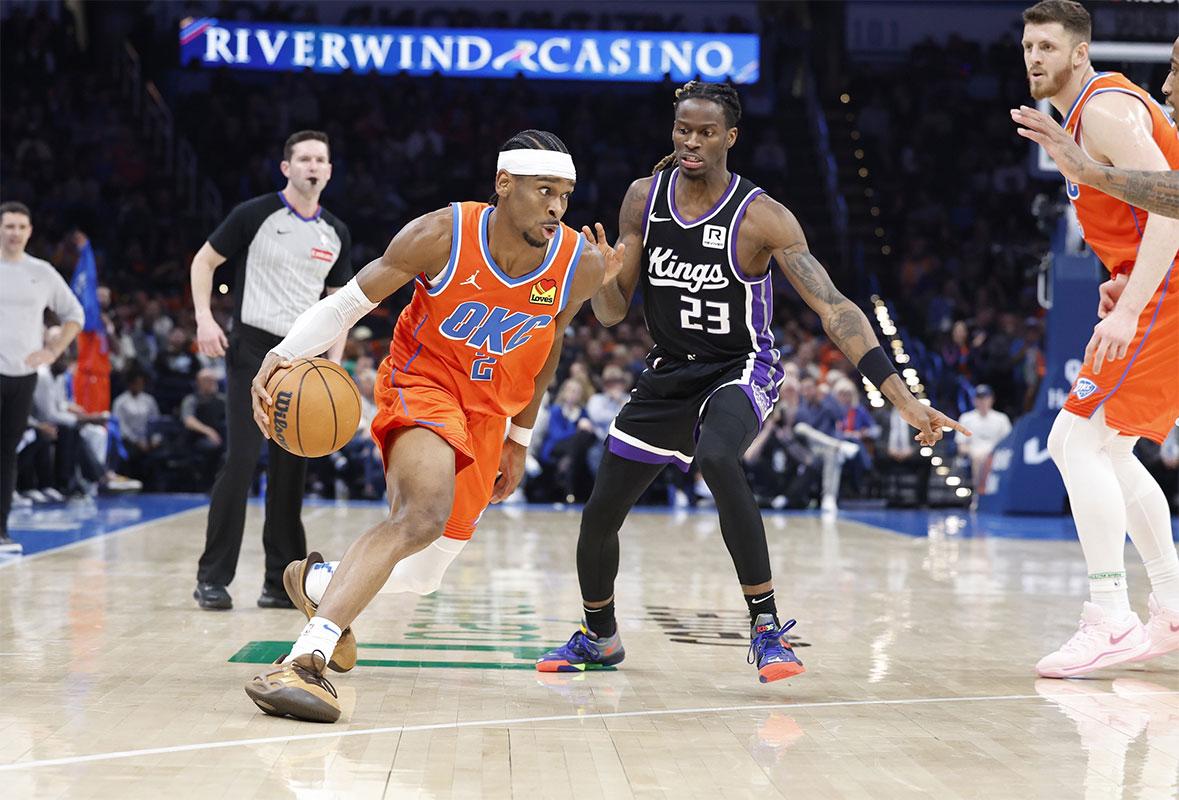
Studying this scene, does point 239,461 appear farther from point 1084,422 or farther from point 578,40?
point 578,40

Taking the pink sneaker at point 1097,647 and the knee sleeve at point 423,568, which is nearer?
the knee sleeve at point 423,568

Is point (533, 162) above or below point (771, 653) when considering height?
above

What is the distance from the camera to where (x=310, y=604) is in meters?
4.22

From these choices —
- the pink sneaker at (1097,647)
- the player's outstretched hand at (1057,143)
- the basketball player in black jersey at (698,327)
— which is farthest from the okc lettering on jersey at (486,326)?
the pink sneaker at (1097,647)

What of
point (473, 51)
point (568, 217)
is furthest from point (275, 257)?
point (473, 51)

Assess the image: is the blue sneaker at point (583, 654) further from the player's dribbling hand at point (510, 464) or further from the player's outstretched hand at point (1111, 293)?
the player's outstretched hand at point (1111, 293)

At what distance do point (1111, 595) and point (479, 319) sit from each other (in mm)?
2439

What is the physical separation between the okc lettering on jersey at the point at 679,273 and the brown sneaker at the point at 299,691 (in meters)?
1.78

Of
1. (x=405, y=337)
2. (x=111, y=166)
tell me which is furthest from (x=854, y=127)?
(x=405, y=337)

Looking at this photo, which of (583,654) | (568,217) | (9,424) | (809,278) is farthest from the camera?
(568,217)

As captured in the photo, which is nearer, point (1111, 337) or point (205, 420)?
point (1111, 337)

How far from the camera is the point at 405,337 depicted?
163 inches

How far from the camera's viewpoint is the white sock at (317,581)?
4.19 metres

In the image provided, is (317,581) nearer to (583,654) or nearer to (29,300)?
(583,654)
